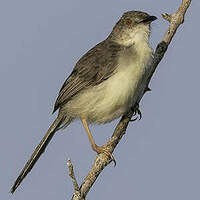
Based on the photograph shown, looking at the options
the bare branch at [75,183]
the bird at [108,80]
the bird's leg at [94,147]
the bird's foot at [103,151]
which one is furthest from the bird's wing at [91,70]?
the bare branch at [75,183]

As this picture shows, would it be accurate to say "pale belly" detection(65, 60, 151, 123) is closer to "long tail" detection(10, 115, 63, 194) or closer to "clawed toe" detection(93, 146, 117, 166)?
"long tail" detection(10, 115, 63, 194)

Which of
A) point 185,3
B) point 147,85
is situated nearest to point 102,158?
point 147,85

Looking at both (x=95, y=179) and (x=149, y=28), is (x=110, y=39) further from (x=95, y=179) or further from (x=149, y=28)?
(x=95, y=179)

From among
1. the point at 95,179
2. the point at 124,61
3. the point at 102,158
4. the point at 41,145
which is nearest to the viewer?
the point at 95,179

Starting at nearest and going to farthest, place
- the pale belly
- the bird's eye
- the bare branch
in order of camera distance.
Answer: the bare branch
the pale belly
the bird's eye

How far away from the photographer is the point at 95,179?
595cm

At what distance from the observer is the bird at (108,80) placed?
707 cm

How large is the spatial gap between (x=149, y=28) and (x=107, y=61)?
86cm

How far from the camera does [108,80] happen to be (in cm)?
729

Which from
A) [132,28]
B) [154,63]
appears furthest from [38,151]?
[132,28]

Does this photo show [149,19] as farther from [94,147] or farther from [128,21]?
[94,147]

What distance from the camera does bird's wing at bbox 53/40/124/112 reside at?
739 cm

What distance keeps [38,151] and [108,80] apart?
1.71 m

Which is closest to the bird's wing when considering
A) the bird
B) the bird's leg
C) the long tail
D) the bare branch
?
the bird
